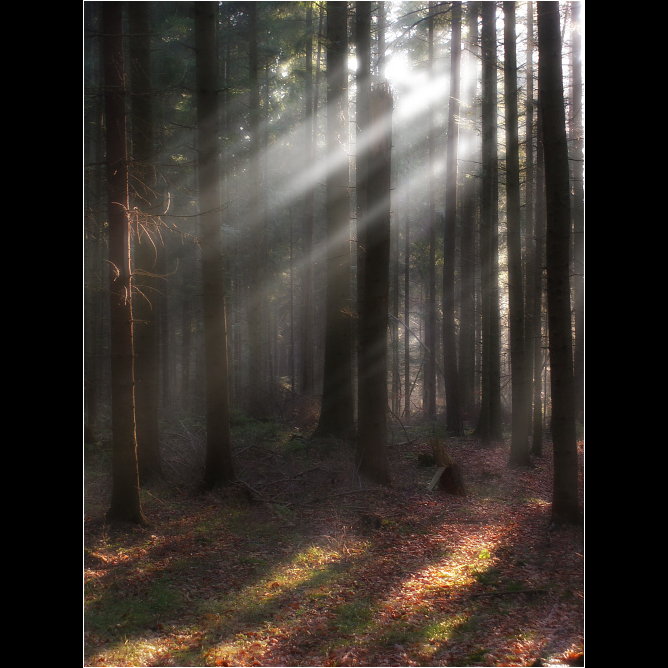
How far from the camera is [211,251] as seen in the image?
9.19 meters

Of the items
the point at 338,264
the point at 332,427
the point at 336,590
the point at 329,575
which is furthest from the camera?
the point at 338,264

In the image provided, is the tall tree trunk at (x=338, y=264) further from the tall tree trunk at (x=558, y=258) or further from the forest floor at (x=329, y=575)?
the tall tree trunk at (x=558, y=258)

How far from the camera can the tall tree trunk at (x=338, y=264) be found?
1201 centimetres

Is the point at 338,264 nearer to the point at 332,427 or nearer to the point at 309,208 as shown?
the point at 332,427

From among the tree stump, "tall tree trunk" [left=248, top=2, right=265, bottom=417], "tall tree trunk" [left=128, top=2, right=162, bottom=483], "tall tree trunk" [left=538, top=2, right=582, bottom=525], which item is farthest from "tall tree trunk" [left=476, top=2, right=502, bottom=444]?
"tall tree trunk" [left=128, top=2, right=162, bottom=483]

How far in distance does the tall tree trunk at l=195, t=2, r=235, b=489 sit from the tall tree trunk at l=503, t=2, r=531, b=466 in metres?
6.60

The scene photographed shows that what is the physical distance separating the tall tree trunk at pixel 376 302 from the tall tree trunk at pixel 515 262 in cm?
356

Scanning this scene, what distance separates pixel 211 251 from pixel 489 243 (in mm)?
8356

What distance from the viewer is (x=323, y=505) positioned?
895 centimetres

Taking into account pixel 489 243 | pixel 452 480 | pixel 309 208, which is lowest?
pixel 452 480

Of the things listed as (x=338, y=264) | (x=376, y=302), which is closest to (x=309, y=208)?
(x=338, y=264)

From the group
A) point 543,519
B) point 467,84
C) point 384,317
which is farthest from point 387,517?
point 467,84

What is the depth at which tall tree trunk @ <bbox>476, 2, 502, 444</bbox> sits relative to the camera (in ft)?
44.5
